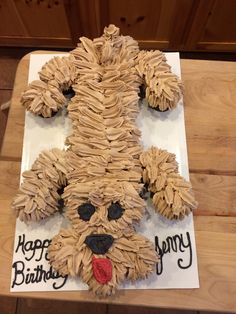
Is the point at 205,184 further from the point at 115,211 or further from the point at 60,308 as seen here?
the point at 60,308

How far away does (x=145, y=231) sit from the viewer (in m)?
0.64

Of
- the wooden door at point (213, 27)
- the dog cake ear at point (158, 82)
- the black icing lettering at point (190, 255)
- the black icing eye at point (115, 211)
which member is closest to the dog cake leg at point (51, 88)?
the dog cake ear at point (158, 82)

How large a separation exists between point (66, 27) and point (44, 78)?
49 centimetres

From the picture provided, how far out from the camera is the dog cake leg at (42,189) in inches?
23.8

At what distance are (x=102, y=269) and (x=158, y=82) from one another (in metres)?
0.34

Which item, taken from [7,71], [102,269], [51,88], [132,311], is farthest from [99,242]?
[7,71]

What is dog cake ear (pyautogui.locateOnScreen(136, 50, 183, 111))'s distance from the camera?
2.20 ft

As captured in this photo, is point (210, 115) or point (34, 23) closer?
point (210, 115)

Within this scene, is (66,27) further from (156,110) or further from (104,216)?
(104,216)

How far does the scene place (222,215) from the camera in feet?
2.16

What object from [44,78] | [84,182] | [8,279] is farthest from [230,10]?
[8,279]

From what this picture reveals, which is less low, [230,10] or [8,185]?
[230,10]

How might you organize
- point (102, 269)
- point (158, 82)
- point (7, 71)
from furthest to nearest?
point (7, 71)
point (158, 82)
point (102, 269)

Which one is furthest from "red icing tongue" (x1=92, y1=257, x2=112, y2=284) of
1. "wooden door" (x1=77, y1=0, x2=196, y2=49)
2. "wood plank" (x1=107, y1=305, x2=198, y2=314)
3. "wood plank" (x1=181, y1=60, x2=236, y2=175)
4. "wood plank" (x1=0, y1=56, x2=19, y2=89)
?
"wood plank" (x1=0, y1=56, x2=19, y2=89)
